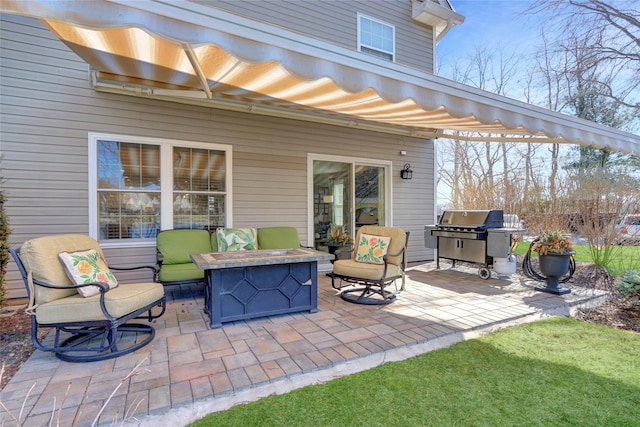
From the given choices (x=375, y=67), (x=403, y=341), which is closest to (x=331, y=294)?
(x=403, y=341)

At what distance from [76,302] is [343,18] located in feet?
23.2

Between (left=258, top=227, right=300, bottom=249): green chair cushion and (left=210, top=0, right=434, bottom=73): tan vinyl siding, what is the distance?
3655 mm

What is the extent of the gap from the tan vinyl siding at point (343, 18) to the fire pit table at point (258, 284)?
4.25 meters

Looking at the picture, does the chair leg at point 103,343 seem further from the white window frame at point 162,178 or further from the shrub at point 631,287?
the shrub at point 631,287

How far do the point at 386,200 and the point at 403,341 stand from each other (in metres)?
4.78

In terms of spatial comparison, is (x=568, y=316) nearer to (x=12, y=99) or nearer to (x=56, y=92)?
(x=56, y=92)

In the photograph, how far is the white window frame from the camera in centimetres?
488

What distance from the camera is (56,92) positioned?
470cm

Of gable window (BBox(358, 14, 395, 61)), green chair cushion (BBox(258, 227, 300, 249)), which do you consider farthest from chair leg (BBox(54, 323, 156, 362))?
gable window (BBox(358, 14, 395, 61))

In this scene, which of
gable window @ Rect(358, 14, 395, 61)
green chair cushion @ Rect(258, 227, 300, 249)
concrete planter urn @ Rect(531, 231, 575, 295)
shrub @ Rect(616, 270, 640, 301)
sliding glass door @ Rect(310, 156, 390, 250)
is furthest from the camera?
gable window @ Rect(358, 14, 395, 61)

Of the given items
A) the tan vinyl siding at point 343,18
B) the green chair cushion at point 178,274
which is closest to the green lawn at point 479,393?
the green chair cushion at point 178,274

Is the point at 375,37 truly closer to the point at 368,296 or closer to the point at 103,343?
the point at 368,296

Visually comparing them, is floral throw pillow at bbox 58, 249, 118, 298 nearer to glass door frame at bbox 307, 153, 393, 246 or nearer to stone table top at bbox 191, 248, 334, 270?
stone table top at bbox 191, 248, 334, 270

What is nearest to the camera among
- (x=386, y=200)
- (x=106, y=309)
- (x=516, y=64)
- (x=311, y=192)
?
(x=106, y=309)
